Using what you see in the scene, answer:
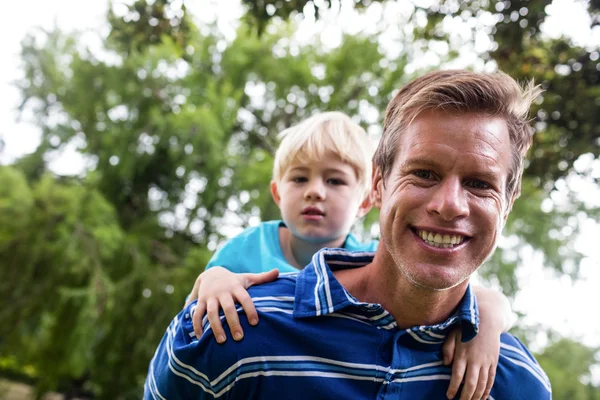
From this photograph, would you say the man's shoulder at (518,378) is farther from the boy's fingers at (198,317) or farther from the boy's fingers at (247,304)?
the boy's fingers at (198,317)

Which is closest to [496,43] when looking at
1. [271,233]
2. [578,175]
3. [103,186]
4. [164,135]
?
[578,175]

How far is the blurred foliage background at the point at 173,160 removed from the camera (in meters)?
3.59

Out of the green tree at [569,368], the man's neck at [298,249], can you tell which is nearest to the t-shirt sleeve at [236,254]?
the man's neck at [298,249]

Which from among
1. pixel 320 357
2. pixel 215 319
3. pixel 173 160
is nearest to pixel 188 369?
pixel 215 319

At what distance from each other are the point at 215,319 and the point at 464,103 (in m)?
0.80

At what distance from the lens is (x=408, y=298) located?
1427mm

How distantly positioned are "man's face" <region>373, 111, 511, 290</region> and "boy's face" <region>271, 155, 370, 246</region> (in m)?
0.89

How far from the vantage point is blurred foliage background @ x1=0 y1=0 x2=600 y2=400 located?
3592mm

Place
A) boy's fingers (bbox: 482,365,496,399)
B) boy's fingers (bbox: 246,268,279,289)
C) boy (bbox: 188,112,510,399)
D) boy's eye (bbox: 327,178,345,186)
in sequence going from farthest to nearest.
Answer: boy's eye (bbox: 327,178,345,186) → boy (bbox: 188,112,510,399) → boy's fingers (bbox: 246,268,279,289) → boy's fingers (bbox: 482,365,496,399)

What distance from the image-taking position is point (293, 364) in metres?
1.35

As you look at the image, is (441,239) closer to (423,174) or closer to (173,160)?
(423,174)

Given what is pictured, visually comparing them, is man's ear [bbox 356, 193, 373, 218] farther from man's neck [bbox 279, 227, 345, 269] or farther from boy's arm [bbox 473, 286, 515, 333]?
boy's arm [bbox 473, 286, 515, 333]

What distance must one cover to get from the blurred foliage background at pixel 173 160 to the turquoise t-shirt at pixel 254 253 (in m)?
1.42

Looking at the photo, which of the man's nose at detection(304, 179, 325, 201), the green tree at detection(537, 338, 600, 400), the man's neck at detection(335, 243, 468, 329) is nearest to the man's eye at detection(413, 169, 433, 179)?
the man's neck at detection(335, 243, 468, 329)
